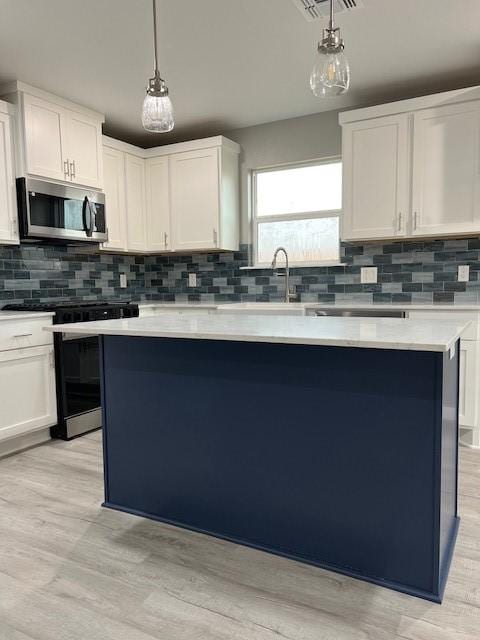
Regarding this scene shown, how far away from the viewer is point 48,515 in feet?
7.25

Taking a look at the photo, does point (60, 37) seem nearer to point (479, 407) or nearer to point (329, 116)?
point (329, 116)

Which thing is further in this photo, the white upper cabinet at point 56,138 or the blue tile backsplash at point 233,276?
Result: the blue tile backsplash at point 233,276

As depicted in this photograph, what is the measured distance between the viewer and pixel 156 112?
1.82 m

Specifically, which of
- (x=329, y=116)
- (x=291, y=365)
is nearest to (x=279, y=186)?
(x=329, y=116)

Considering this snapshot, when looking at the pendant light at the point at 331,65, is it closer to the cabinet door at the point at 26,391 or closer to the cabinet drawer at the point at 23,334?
the cabinet drawer at the point at 23,334

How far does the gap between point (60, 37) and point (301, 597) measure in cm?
299

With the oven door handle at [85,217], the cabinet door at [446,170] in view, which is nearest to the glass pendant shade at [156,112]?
the oven door handle at [85,217]

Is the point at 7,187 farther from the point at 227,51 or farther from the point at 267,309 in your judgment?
the point at 267,309

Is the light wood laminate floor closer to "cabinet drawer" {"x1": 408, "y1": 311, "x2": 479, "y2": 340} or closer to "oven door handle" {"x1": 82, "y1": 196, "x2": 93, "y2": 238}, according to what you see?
"cabinet drawer" {"x1": 408, "y1": 311, "x2": 479, "y2": 340}

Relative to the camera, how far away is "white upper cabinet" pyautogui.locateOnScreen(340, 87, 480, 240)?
308cm

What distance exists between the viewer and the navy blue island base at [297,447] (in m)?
1.57

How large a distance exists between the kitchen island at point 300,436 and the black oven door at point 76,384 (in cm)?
119

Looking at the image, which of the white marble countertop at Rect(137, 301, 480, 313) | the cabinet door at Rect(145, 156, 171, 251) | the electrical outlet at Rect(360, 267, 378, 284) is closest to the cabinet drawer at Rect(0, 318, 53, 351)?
the white marble countertop at Rect(137, 301, 480, 313)

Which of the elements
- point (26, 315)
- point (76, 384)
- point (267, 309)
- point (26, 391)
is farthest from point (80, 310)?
point (267, 309)
